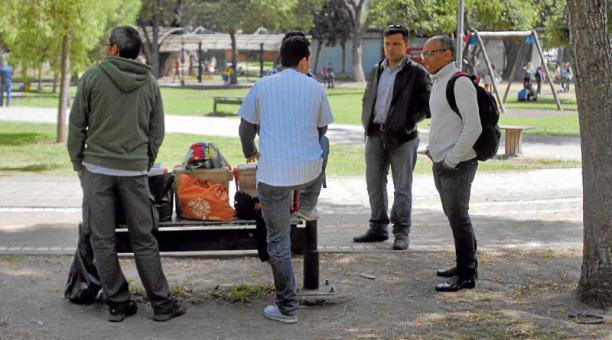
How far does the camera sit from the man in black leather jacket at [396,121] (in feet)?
27.5

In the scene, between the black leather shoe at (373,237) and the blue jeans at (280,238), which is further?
the black leather shoe at (373,237)

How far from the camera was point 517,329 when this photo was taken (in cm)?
611

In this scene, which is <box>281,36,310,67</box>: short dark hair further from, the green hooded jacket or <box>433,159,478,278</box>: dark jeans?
<box>433,159,478,278</box>: dark jeans

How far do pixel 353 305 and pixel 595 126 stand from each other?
2.06m

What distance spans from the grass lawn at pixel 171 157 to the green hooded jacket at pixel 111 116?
8395 mm

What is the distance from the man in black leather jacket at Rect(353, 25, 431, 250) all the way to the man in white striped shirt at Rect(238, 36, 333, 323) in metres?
2.25

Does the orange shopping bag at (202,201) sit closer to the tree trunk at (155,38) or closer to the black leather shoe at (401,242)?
the black leather shoe at (401,242)

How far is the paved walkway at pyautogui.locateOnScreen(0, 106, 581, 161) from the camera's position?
58.7ft

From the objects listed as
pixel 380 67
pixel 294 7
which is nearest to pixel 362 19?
pixel 294 7

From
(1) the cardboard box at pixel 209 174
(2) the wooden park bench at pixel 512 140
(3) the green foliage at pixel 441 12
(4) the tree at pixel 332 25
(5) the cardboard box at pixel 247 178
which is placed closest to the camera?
(1) the cardboard box at pixel 209 174

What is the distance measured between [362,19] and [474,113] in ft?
176

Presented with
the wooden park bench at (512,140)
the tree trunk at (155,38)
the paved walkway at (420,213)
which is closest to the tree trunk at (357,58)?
the tree trunk at (155,38)

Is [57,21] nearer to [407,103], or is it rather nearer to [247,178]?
[407,103]

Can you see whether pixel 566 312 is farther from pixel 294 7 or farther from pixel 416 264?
pixel 294 7
